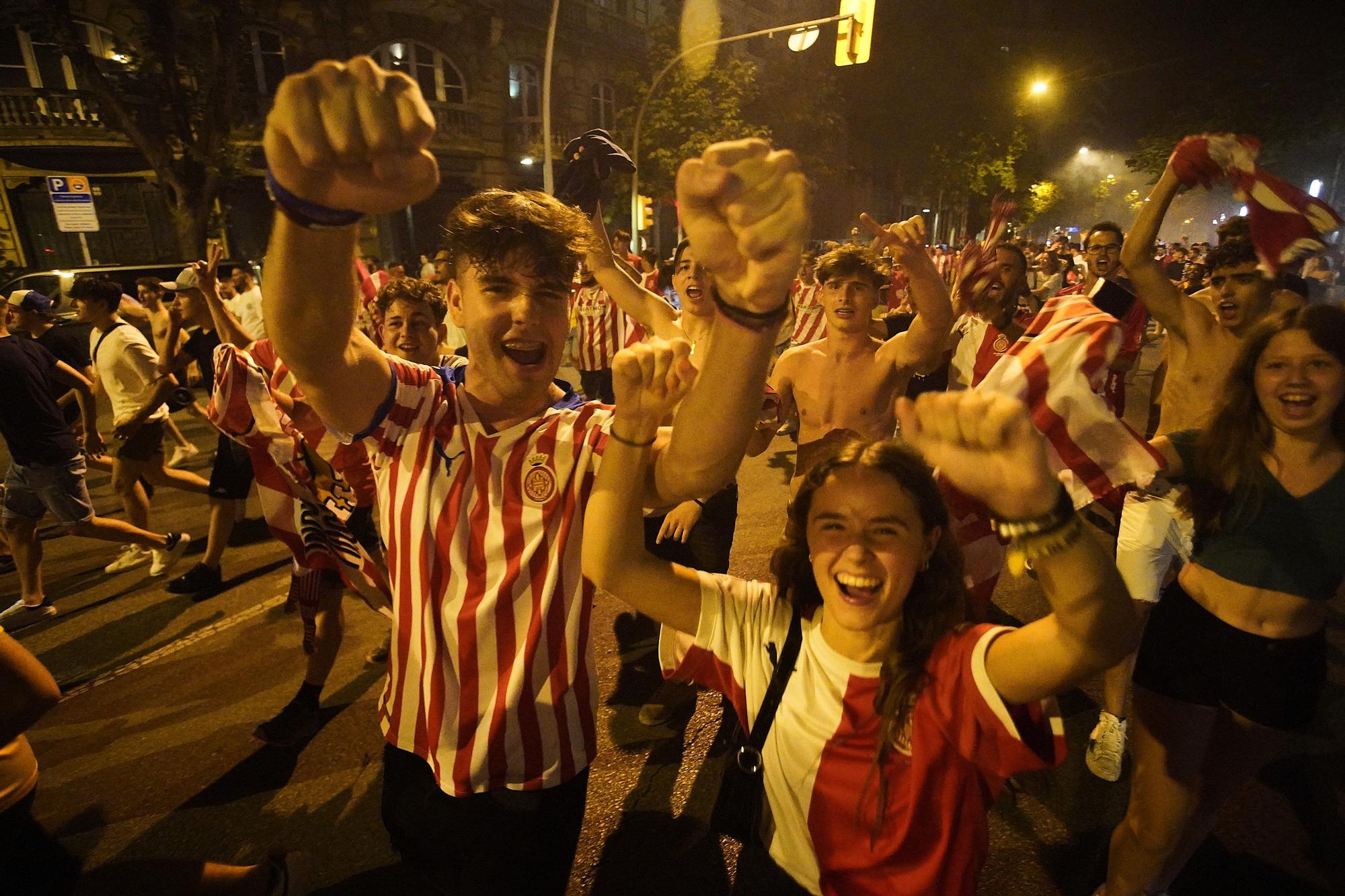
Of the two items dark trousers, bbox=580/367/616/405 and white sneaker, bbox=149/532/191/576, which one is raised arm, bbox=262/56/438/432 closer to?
white sneaker, bbox=149/532/191/576

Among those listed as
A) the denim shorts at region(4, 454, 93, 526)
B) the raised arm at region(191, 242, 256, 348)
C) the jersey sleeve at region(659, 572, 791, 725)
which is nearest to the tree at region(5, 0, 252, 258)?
the denim shorts at region(4, 454, 93, 526)

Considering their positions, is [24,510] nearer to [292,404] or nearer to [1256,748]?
[292,404]

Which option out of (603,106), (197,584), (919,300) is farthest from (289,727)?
(603,106)

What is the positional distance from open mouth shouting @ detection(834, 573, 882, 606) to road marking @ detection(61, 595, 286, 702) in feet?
13.5

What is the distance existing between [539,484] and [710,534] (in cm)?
215

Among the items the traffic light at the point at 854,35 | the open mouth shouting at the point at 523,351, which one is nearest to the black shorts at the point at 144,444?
the open mouth shouting at the point at 523,351

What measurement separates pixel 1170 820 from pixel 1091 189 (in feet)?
342

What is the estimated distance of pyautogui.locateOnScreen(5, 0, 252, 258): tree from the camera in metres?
17.0

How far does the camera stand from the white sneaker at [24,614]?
4.45 m

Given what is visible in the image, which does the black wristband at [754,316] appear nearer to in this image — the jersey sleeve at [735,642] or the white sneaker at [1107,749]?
the jersey sleeve at [735,642]

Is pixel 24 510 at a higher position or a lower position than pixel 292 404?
lower

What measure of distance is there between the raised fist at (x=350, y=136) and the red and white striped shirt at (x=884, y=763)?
1247mm

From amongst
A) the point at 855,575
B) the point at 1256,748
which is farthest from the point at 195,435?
the point at 1256,748

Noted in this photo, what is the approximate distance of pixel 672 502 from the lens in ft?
5.26
